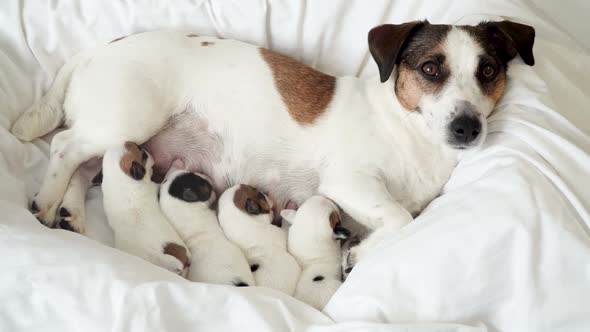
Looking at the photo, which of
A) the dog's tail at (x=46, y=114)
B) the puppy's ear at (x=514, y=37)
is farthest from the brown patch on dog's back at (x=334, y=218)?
the dog's tail at (x=46, y=114)

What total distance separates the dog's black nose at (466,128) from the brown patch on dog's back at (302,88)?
2.13ft

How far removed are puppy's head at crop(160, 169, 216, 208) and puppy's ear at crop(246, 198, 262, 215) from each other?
0.19 metres

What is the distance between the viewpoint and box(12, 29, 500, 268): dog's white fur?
246 cm

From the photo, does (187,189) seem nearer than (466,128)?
No

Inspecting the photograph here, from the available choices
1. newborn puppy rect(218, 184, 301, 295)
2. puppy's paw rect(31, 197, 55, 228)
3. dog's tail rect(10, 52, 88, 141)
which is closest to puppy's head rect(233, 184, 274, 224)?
newborn puppy rect(218, 184, 301, 295)

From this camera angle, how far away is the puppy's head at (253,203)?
7.84 feet

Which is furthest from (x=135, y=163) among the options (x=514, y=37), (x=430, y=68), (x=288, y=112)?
(x=514, y=37)

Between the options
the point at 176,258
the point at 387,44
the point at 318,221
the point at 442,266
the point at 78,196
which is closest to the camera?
the point at 442,266

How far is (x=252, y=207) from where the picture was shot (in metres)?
2.40

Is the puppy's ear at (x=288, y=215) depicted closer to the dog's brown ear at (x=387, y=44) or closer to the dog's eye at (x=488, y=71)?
the dog's brown ear at (x=387, y=44)

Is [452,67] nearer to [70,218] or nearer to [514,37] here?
[514,37]

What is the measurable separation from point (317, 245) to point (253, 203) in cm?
36

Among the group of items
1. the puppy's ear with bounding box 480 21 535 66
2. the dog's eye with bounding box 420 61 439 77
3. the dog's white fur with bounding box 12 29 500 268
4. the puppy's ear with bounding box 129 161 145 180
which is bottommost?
the puppy's ear with bounding box 129 161 145 180

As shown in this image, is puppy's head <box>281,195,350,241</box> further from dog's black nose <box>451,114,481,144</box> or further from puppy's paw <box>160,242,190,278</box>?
dog's black nose <box>451,114,481,144</box>
